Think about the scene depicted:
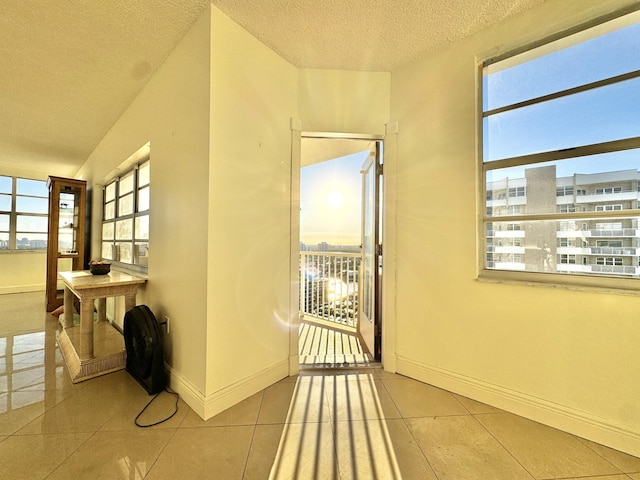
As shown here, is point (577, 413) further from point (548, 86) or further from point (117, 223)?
point (117, 223)

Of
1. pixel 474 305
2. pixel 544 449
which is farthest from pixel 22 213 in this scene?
pixel 544 449

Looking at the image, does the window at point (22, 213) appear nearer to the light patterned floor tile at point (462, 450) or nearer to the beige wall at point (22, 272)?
the beige wall at point (22, 272)

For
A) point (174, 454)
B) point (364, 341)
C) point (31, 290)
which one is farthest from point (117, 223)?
point (31, 290)

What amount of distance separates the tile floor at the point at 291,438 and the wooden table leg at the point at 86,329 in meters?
0.22

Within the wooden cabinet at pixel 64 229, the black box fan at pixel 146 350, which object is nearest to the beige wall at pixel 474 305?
the black box fan at pixel 146 350

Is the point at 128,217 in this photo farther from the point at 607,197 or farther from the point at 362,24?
the point at 607,197

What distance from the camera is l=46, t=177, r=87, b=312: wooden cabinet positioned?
13.0 feet

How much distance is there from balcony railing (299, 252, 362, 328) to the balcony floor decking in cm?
16

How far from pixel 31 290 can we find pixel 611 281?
849 cm

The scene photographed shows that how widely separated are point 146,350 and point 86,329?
72 centimetres

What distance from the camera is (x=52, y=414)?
62.9 inches

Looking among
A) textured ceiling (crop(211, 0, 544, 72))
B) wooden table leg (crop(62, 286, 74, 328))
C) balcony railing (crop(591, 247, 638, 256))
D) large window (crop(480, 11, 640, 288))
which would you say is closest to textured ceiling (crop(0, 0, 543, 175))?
textured ceiling (crop(211, 0, 544, 72))

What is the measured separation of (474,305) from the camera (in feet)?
5.88

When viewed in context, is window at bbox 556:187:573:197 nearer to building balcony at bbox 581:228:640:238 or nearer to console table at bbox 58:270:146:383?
building balcony at bbox 581:228:640:238
